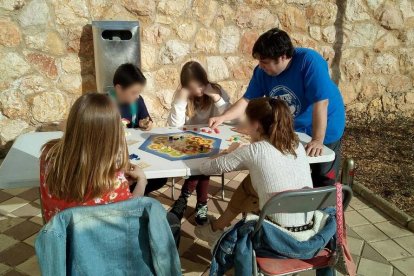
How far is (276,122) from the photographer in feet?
6.66

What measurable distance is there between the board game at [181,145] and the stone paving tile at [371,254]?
1325 mm

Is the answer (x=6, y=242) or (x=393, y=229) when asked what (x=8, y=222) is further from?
(x=393, y=229)

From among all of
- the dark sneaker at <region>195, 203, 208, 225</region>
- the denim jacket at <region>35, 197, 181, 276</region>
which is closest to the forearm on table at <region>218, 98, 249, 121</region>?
the dark sneaker at <region>195, 203, 208, 225</region>

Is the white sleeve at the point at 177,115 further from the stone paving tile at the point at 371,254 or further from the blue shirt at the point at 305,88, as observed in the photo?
the stone paving tile at the point at 371,254

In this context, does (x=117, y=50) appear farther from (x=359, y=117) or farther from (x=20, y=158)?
(x=359, y=117)

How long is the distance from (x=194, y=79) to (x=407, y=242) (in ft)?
6.74

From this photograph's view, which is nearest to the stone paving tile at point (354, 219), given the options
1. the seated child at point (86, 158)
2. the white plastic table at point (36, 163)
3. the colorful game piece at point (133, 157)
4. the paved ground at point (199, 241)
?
the paved ground at point (199, 241)

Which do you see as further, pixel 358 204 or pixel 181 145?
pixel 358 204

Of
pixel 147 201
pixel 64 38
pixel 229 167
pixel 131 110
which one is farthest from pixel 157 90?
pixel 147 201

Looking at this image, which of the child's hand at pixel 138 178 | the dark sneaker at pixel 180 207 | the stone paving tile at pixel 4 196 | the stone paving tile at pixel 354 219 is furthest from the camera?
the stone paving tile at pixel 4 196

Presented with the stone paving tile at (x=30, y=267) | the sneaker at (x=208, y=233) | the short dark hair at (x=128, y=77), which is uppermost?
the short dark hair at (x=128, y=77)

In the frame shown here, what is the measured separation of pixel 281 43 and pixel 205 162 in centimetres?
91

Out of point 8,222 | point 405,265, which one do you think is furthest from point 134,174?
point 405,265

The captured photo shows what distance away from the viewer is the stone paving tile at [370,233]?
2994 millimetres
